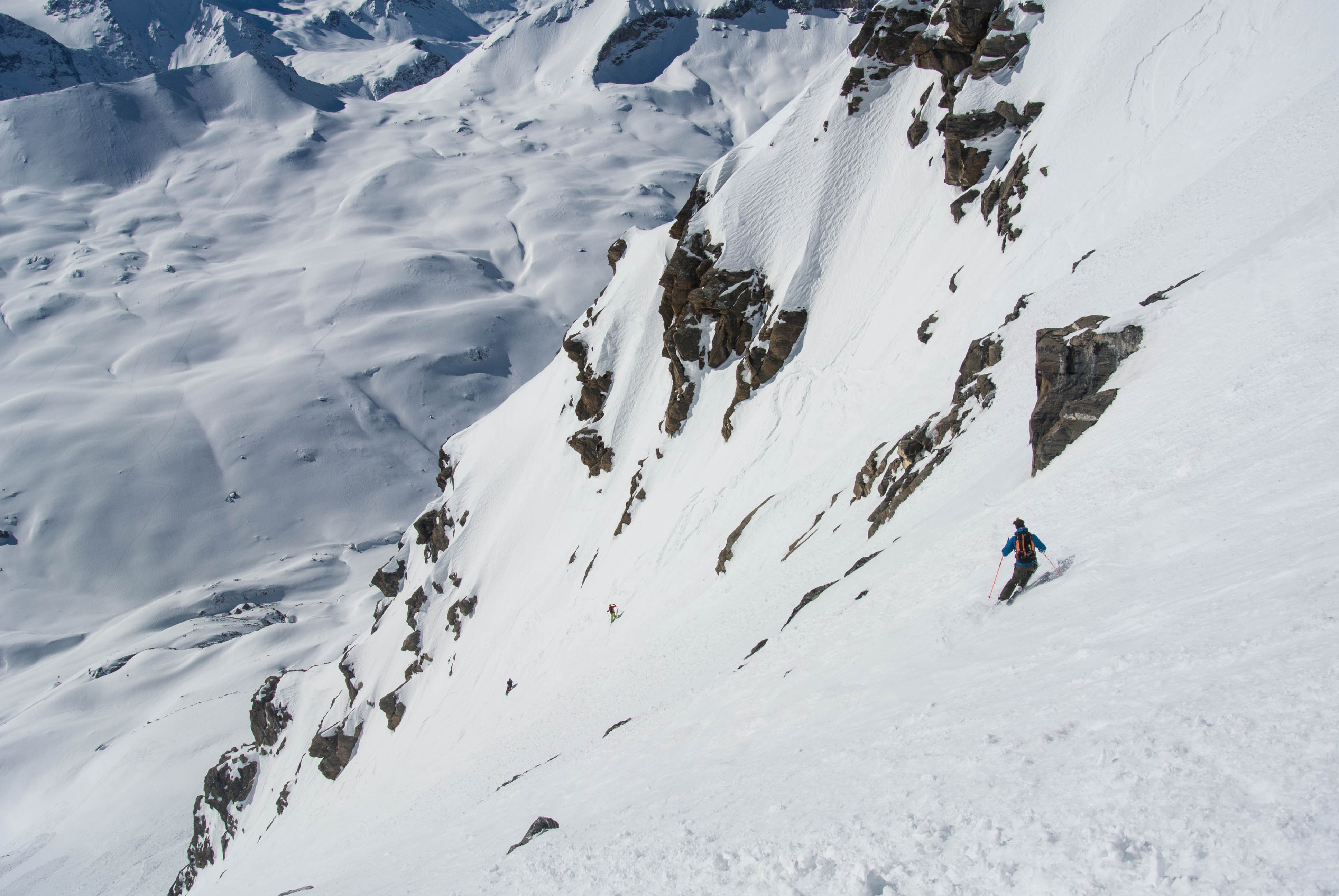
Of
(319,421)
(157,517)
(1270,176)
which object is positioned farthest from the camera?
(319,421)

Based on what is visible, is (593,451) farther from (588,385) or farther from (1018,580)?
(1018,580)

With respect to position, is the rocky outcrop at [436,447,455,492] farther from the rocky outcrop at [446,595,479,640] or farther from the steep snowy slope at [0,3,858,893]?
the steep snowy slope at [0,3,858,893]

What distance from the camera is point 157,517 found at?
113 m

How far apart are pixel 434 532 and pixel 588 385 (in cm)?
1774

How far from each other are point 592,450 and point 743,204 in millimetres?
14900

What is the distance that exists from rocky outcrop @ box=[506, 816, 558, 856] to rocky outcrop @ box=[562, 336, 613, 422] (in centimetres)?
3171

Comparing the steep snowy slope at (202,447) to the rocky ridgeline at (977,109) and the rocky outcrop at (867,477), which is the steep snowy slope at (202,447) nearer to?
the rocky outcrop at (867,477)

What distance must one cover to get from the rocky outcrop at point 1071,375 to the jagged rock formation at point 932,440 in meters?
3.45

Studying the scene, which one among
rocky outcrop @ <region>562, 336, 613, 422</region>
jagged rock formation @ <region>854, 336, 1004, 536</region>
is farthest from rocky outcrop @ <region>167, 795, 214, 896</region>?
jagged rock formation @ <region>854, 336, 1004, 536</region>

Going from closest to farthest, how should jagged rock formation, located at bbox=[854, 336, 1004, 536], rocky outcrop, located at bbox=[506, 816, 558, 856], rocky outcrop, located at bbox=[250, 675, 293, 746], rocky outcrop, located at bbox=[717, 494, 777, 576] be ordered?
rocky outcrop, located at bbox=[506, 816, 558, 856], jagged rock formation, located at bbox=[854, 336, 1004, 536], rocky outcrop, located at bbox=[717, 494, 777, 576], rocky outcrop, located at bbox=[250, 675, 293, 746]

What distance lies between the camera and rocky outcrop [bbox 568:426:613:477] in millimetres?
39500

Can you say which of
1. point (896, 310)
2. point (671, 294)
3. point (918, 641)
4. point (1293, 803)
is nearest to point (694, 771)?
point (918, 641)

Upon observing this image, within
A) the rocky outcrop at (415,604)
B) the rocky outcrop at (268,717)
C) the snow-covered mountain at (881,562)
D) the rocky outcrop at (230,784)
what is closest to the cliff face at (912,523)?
the snow-covered mountain at (881,562)

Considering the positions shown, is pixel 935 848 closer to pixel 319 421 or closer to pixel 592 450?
pixel 592 450
